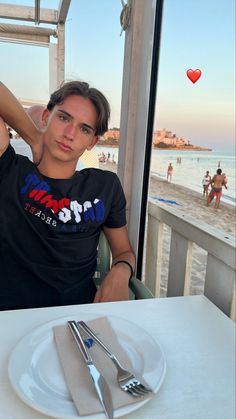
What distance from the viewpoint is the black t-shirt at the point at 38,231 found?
1.11m

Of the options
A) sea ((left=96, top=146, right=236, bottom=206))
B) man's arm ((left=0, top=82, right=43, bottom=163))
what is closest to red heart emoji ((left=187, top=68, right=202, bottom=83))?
sea ((left=96, top=146, right=236, bottom=206))

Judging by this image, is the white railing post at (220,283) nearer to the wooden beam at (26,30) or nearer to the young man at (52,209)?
the young man at (52,209)

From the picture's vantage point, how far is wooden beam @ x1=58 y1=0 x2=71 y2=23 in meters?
2.78

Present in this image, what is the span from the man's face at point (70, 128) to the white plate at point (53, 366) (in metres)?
0.61

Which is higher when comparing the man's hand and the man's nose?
the man's nose

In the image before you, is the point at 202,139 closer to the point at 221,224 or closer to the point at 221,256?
the point at 221,224

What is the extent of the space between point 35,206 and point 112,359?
0.67 m

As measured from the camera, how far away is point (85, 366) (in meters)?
0.56

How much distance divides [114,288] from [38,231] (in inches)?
13.4

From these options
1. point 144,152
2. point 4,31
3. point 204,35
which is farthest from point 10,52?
point 204,35

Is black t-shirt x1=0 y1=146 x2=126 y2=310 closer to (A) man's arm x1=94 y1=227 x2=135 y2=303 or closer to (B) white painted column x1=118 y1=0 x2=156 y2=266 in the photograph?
(A) man's arm x1=94 y1=227 x2=135 y2=303

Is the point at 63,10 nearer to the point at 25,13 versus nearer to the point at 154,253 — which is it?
the point at 25,13

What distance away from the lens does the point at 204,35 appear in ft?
3.51

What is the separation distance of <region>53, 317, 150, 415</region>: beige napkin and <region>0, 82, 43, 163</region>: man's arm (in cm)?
69
